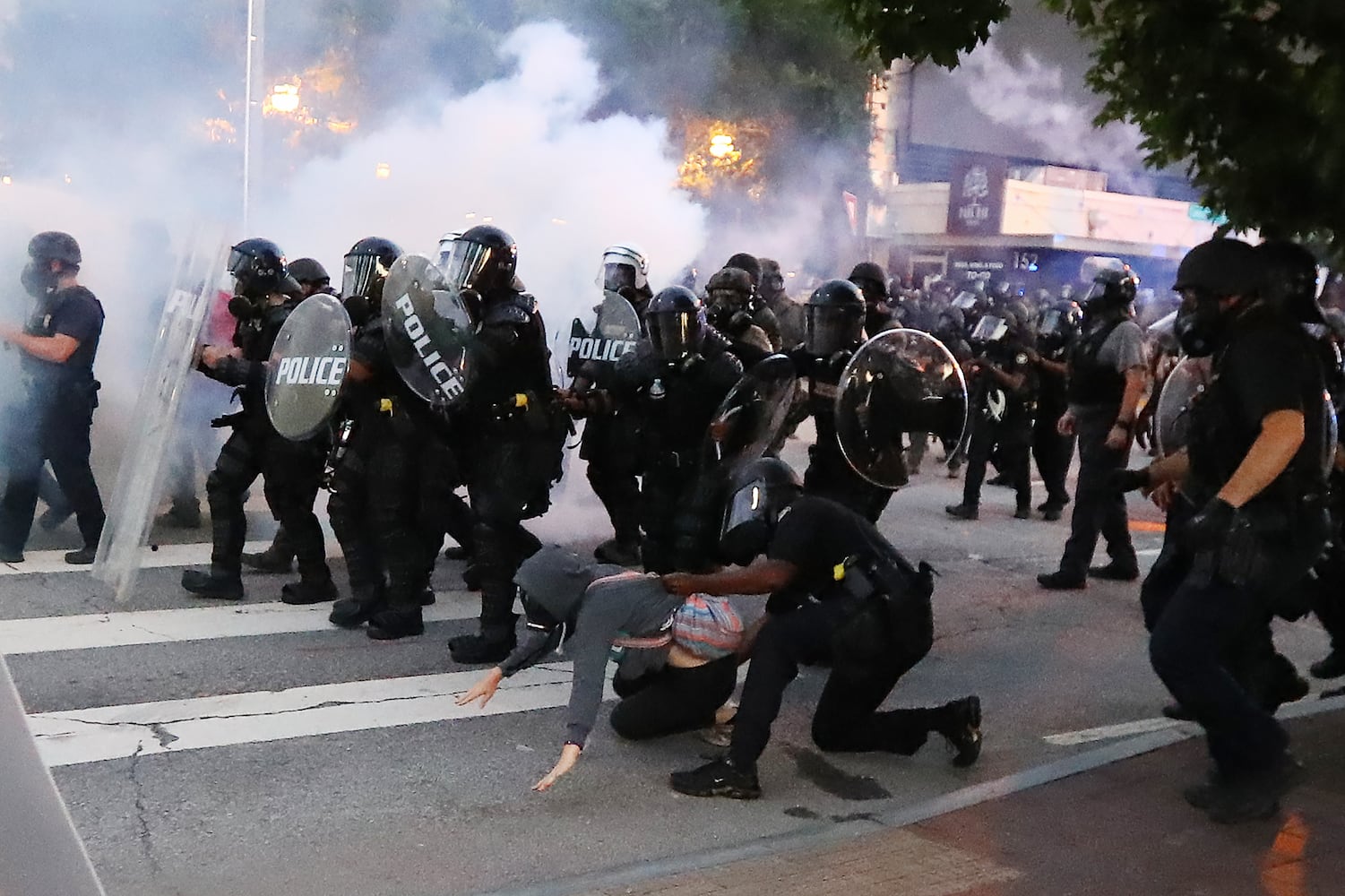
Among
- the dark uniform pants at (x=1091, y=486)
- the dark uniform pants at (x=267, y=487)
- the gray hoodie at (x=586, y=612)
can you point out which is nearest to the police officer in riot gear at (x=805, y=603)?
the gray hoodie at (x=586, y=612)

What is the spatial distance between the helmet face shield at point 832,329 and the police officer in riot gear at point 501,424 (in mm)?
1174

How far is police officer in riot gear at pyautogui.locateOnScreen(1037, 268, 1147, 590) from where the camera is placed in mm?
7867

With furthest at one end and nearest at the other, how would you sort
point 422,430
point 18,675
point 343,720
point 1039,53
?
point 1039,53 < point 422,430 < point 18,675 < point 343,720

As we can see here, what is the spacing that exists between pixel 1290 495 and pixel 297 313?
13.9 ft

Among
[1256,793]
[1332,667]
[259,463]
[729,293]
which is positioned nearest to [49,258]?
[259,463]

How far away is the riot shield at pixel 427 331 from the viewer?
6066 millimetres

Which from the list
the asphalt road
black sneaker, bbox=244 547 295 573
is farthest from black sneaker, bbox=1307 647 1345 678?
black sneaker, bbox=244 547 295 573

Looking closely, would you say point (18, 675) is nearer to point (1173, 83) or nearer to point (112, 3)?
point (1173, 83)

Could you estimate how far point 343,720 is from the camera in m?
5.41

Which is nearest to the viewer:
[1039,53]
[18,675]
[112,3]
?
[18,675]

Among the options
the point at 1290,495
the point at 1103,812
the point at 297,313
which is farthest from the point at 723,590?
the point at 297,313

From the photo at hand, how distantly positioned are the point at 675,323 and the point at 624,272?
7.90 ft

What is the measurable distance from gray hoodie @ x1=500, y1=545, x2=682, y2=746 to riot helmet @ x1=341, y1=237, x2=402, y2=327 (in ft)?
7.08

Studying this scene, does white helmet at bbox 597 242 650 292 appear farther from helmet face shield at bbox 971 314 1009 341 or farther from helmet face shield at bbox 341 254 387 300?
helmet face shield at bbox 971 314 1009 341
